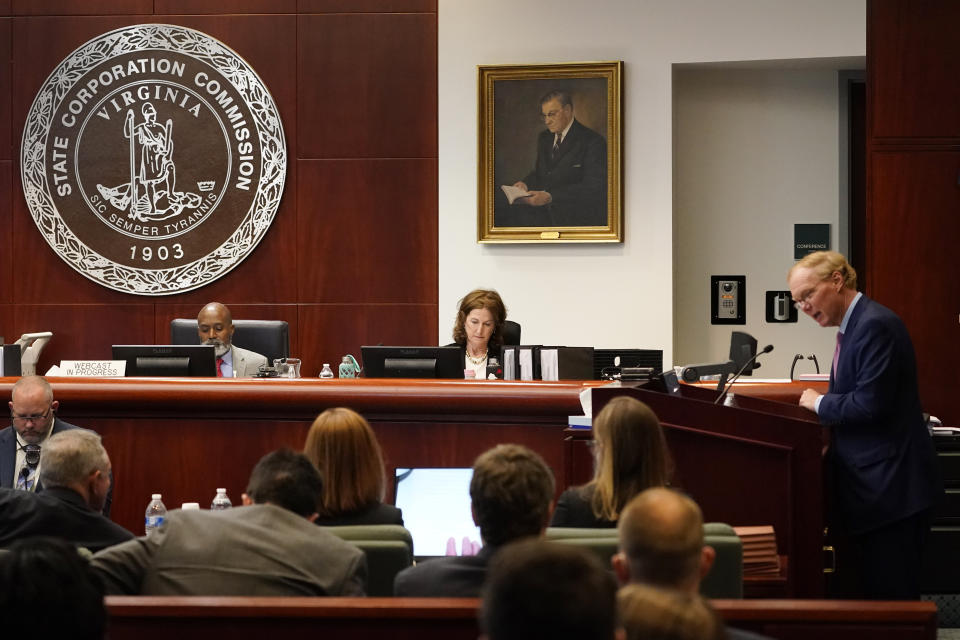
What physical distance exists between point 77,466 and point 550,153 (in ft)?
15.7

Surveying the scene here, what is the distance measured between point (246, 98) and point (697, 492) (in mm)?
5113

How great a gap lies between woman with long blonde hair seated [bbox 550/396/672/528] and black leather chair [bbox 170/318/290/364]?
12.3 ft

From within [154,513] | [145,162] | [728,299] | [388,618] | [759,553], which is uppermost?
[145,162]

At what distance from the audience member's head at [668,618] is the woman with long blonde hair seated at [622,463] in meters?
1.57

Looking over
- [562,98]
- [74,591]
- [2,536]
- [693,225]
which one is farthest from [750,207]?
[74,591]

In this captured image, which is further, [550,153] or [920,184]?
[550,153]

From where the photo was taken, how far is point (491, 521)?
2279 mm

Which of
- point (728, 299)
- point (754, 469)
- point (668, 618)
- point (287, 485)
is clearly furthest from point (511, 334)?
point (668, 618)

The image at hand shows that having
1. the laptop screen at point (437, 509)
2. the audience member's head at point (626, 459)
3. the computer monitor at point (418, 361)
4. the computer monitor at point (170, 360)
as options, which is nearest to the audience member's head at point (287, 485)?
the audience member's head at point (626, 459)

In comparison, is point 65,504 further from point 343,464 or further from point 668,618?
point 668,618

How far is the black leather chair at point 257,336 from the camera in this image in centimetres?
632

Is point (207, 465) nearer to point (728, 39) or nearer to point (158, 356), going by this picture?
point (158, 356)

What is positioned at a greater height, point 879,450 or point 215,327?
point 215,327

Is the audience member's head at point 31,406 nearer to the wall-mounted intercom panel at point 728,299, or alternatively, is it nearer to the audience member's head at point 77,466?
the audience member's head at point 77,466
